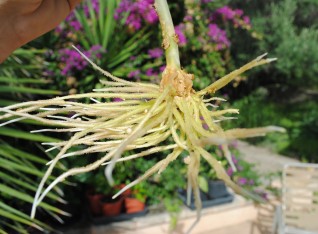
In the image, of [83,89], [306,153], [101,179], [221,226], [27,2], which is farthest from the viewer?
[306,153]

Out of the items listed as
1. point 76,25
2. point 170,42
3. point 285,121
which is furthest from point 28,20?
point 285,121

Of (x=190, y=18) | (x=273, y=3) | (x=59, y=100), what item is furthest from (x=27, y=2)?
(x=273, y=3)

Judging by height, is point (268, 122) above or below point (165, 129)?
below

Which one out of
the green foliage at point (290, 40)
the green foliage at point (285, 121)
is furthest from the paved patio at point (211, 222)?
the green foliage at point (290, 40)

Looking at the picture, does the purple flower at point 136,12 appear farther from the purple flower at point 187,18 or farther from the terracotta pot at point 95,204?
the terracotta pot at point 95,204

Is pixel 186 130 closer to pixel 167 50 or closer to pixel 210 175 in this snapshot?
pixel 167 50

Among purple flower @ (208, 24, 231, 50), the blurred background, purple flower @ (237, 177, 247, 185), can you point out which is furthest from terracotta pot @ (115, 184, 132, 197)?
purple flower @ (208, 24, 231, 50)

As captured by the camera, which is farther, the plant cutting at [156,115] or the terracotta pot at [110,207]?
the terracotta pot at [110,207]

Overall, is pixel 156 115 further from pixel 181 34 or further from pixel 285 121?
pixel 285 121
